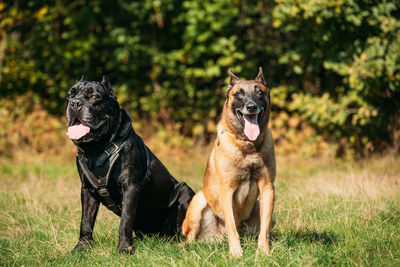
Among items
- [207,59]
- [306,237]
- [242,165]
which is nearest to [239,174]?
[242,165]

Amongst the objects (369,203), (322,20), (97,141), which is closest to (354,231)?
(369,203)

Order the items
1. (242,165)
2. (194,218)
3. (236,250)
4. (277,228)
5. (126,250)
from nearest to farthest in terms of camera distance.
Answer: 1. (236,250)
2. (126,250)
3. (242,165)
4. (194,218)
5. (277,228)

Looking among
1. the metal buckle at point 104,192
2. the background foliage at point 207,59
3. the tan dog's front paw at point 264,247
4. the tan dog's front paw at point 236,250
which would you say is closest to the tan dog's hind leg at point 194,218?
the tan dog's front paw at point 236,250

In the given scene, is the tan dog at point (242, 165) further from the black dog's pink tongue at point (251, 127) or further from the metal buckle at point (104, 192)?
the metal buckle at point (104, 192)

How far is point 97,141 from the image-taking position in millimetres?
3650

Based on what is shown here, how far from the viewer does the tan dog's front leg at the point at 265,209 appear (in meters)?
3.46

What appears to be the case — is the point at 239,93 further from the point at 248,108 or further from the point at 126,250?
the point at 126,250

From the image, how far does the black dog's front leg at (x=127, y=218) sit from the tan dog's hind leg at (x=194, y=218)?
0.63 metres

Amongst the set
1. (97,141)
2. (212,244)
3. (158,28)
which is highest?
(158,28)

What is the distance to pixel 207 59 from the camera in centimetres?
991

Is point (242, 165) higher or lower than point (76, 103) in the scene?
lower

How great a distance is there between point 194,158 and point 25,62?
4.64 metres

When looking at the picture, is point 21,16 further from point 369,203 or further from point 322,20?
point 369,203

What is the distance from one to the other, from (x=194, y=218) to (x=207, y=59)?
647 cm
